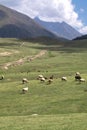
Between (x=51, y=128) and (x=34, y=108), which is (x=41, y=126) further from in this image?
(x=34, y=108)

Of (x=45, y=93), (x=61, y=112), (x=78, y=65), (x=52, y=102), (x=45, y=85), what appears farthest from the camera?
(x=78, y=65)

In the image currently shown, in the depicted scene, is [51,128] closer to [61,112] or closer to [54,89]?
[61,112]

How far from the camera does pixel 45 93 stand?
61.2 meters

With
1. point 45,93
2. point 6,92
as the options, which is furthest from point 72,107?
point 6,92

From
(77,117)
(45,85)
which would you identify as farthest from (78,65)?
(77,117)

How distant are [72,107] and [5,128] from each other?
58.7 ft

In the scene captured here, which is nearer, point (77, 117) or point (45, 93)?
point (77, 117)

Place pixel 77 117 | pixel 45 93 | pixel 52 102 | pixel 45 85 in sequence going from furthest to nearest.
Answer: pixel 45 85 < pixel 45 93 < pixel 52 102 < pixel 77 117

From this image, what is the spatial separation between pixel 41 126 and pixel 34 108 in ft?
54.3

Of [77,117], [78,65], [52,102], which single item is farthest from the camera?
[78,65]

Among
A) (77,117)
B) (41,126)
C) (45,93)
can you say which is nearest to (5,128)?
(41,126)

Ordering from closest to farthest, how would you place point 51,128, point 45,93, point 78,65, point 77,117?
point 51,128
point 77,117
point 45,93
point 78,65

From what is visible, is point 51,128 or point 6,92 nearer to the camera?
point 51,128

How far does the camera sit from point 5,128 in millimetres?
36156
